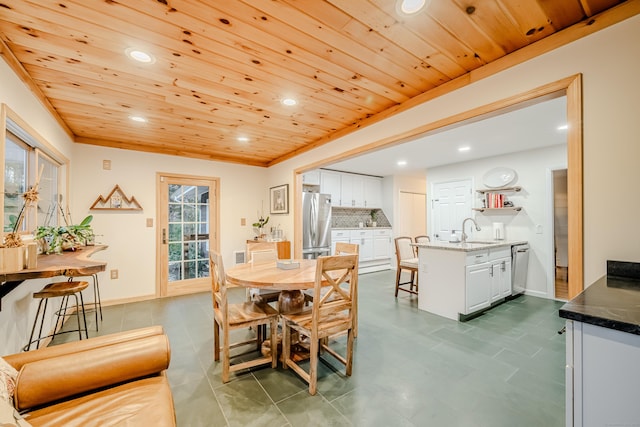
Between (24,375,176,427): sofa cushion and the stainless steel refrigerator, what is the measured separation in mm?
3698

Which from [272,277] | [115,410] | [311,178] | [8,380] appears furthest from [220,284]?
[311,178]

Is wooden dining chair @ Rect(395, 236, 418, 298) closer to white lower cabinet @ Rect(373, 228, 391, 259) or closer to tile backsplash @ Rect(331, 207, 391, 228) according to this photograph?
white lower cabinet @ Rect(373, 228, 391, 259)

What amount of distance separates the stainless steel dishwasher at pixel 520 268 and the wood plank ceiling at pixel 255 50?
344cm

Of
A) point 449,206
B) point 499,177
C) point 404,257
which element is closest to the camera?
point 404,257

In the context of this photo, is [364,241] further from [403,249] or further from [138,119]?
[138,119]

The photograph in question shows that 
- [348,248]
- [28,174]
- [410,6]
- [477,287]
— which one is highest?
[410,6]

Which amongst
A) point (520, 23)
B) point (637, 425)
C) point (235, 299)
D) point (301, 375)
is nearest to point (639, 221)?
point (637, 425)

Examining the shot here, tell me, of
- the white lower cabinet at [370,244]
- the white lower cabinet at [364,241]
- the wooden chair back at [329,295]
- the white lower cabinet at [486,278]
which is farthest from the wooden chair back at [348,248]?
the white lower cabinet at [364,241]

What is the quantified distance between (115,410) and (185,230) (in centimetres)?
372

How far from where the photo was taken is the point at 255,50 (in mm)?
1769

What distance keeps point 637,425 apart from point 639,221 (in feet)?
3.28

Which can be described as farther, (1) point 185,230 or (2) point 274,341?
(1) point 185,230

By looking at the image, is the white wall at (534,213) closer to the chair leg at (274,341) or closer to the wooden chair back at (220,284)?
the chair leg at (274,341)

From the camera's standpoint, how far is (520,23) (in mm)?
1539
